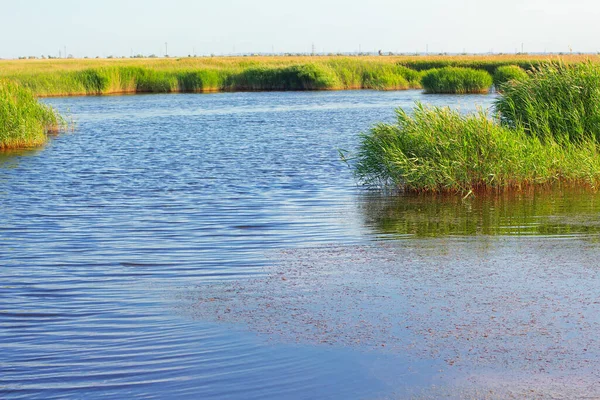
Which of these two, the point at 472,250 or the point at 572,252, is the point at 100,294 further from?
the point at 572,252

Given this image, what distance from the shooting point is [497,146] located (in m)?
14.0

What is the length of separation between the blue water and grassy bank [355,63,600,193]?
1165mm

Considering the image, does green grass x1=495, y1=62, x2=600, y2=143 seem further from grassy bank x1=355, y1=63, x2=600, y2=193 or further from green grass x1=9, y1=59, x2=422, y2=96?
green grass x1=9, y1=59, x2=422, y2=96

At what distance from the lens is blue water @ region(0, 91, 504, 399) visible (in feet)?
18.9

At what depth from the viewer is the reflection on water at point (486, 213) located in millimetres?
11180

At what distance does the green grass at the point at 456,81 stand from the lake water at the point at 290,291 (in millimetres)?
33950

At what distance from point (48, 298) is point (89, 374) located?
2.41 meters

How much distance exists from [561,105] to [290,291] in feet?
32.3

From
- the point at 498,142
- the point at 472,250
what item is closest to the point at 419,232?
the point at 472,250

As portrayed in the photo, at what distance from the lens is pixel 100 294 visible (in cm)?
811

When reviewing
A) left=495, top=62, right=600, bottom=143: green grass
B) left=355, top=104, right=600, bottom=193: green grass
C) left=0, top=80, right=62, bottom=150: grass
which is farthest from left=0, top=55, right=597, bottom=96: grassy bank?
left=355, top=104, right=600, bottom=193: green grass

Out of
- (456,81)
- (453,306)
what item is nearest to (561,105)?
(453,306)

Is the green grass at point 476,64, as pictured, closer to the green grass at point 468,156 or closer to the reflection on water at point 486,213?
the green grass at point 468,156

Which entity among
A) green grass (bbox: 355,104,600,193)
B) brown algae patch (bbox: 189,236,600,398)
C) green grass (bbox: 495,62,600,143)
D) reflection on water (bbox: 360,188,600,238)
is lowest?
reflection on water (bbox: 360,188,600,238)
